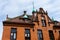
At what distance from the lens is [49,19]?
3459cm

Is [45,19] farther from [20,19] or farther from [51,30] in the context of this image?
[20,19]

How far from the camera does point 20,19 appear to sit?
3300cm

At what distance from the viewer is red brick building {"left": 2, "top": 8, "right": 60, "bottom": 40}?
30597 millimetres

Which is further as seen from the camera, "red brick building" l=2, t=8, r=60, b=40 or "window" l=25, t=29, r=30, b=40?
"window" l=25, t=29, r=30, b=40

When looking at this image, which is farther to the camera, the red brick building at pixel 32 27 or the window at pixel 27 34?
the window at pixel 27 34

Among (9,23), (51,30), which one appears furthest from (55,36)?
(9,23)

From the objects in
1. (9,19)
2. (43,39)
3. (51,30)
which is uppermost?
(9,19)

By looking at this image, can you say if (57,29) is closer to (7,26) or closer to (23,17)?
(23,17)

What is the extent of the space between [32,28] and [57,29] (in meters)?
5.93

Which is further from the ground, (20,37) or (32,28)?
(32,28)

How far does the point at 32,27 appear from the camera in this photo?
106 ft

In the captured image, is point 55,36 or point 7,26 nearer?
point 7,26

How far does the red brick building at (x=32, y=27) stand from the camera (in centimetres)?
3060

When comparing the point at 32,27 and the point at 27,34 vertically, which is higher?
the point at 32,27
